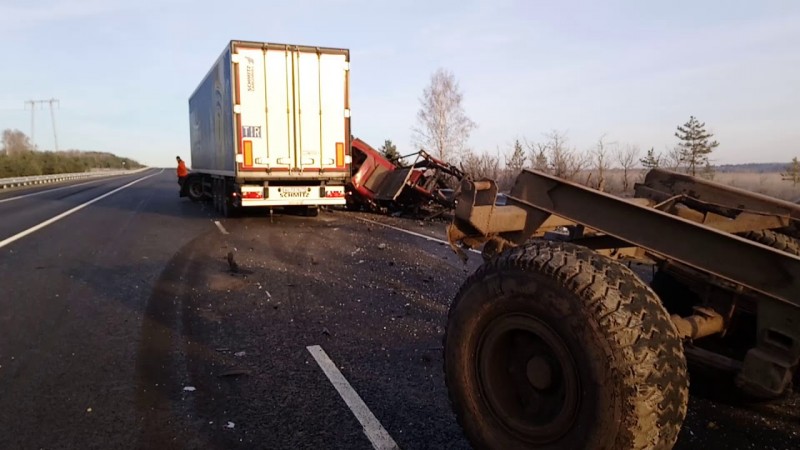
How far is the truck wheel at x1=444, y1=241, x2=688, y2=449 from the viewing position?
212 centimetres

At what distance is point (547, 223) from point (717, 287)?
0.93 m

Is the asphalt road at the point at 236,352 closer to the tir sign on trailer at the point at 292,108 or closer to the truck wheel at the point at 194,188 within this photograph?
the tir sign on trailer at the point at 292,108

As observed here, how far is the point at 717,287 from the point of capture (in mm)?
2879

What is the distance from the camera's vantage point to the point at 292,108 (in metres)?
13.1

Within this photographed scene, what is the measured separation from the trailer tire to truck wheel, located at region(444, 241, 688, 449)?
1.76m

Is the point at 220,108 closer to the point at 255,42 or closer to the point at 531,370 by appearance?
the point at 255,42

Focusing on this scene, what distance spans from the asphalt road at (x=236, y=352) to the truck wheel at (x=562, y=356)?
0.74m

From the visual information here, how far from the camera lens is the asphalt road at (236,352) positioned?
131 inches

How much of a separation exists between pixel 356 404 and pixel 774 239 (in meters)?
2.96

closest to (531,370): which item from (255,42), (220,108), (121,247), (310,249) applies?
(310,249)

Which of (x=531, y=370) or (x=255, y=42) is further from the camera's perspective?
(x=255, y=42)

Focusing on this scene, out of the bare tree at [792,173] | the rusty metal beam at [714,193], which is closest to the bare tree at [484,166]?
the bare tree at [792,173]

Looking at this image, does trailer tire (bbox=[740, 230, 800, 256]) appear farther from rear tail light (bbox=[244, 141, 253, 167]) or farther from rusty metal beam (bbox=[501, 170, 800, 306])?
rear tail light (bbox=[244, 141, 253, 167])

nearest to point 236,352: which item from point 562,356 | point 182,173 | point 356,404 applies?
point 356,404
